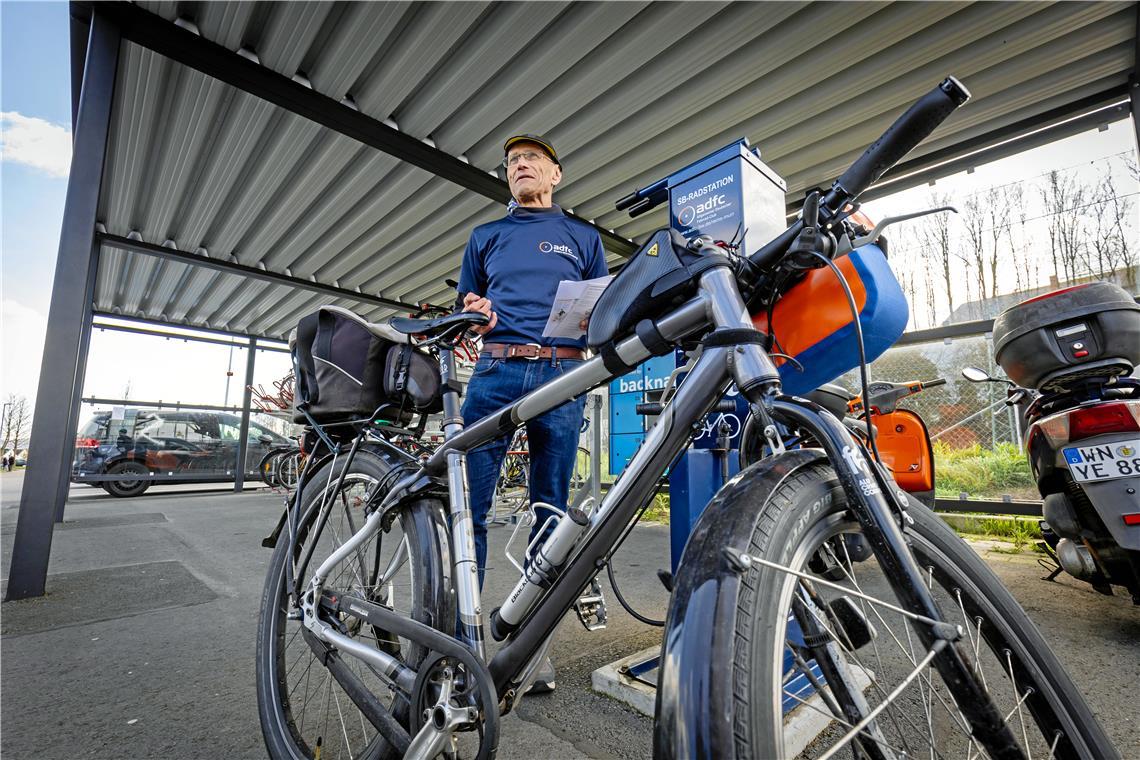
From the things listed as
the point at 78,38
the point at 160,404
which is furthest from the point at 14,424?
the point at 78,38

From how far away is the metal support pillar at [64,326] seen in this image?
9.67ft

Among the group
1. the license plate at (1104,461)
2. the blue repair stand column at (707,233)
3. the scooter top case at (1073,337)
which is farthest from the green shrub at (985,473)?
the blue repair stand column at (707,233)

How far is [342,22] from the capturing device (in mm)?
3250

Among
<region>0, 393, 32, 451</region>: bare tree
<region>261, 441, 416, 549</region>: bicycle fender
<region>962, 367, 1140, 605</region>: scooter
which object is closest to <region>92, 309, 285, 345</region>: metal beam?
<region>261, 441, 416, 549</region>: bicycle fender

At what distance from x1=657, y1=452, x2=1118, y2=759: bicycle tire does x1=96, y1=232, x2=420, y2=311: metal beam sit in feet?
19.8

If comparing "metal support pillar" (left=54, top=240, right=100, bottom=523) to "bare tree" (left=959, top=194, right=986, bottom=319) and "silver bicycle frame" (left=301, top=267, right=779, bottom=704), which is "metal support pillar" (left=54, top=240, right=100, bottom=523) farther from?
"bare tree" (left=959, top=194, right=986, bottom=319)

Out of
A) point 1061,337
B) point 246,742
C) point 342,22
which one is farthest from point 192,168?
point 1061,337

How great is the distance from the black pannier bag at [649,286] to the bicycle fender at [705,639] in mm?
392

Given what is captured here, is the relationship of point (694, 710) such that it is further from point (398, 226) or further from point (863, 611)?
point (398, 226)

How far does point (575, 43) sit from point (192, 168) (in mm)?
3843

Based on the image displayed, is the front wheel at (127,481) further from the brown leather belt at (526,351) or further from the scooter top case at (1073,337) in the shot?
the scooter top case at (1073,337)

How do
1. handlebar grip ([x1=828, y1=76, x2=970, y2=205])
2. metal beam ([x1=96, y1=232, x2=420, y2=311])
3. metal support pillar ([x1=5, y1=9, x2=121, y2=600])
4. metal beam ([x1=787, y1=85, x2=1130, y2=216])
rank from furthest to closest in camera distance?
1. metal beam ([x1=96, y1=232, x2=420, y2=311])
2. metal beam ([x1=787, y1=85, x2=1130, y2=216])
3. metal support pillar ([x1=5, y1=9, x2=121, y2=600])
4. handlebar grip ([x1=828, y1=76, x2=970, y2=205])

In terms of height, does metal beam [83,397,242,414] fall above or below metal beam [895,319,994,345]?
below

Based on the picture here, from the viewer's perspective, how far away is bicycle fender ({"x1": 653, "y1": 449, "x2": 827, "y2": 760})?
520mm
